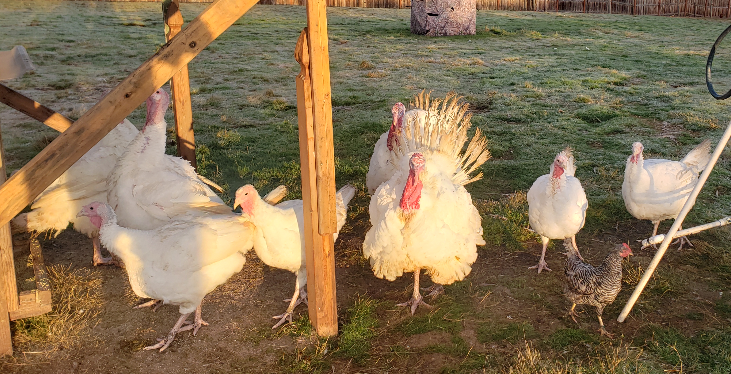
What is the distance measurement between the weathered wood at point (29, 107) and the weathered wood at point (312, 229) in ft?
8.85

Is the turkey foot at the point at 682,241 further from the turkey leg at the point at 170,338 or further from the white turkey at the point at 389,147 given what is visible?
the turkey leg at the point at 170,338

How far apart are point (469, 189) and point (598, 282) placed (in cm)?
298

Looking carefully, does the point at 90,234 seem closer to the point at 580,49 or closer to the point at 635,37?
the point at 580,49

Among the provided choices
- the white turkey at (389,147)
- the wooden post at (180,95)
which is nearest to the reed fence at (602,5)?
the wooden post at (180,95)

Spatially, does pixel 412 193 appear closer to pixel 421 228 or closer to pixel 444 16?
pixel 421 228

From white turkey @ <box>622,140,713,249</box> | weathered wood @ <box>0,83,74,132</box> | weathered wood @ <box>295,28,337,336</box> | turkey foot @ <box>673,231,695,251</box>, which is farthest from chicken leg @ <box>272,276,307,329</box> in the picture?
turkey foot @ <box>673,231,695,251</box>

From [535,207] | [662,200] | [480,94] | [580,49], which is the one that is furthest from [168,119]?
[580,49]

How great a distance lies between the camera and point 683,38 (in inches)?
679

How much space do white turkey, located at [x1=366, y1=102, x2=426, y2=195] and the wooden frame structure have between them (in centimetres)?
200

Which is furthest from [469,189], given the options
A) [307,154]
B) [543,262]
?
[307,154]

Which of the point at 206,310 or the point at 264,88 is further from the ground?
the point at 264,88

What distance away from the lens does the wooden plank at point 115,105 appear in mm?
3494

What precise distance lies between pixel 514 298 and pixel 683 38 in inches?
605

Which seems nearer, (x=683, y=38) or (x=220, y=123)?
(x=220, y=123)
